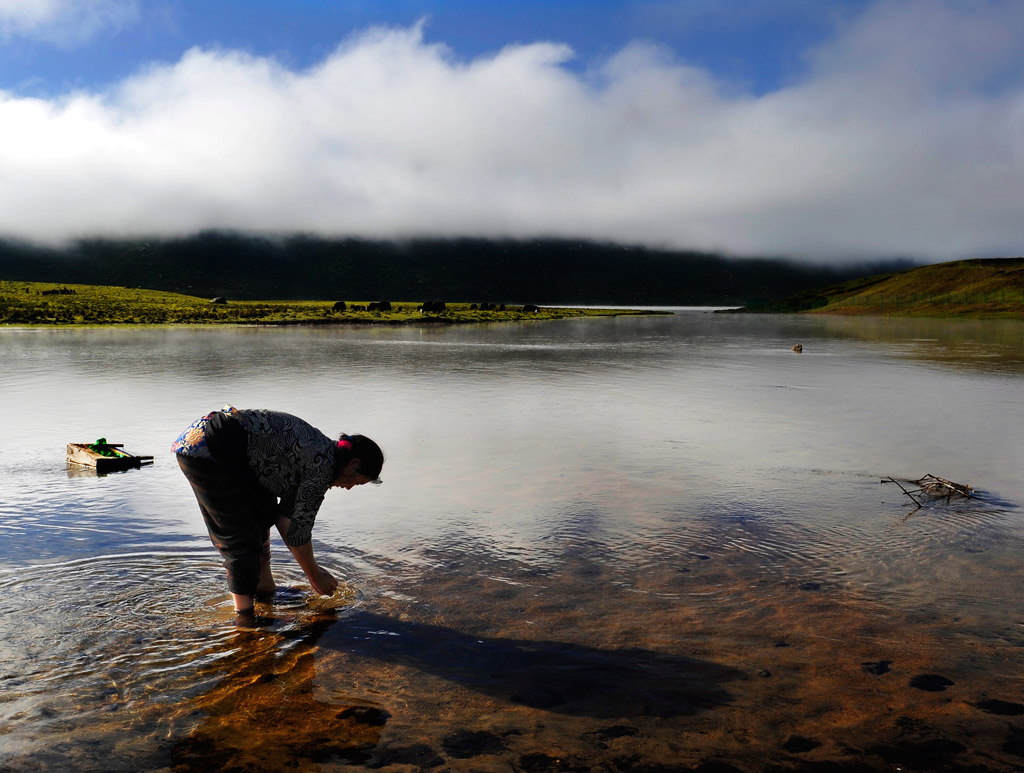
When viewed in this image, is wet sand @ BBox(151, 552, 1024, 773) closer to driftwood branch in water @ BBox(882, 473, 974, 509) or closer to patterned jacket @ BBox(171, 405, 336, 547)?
patterned jacket @ BBox(171, 405, 336, 547)

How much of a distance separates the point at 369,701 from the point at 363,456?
1525 millimetres

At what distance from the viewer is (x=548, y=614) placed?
600 centimetres

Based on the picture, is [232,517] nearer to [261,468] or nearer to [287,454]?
[261,468]

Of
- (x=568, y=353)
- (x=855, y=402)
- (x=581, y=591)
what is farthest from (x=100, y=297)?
(x=581, y=591)

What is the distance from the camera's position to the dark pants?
5.55m

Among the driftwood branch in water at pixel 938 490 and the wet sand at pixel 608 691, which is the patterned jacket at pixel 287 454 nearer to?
the wet sand at pixel 608 691

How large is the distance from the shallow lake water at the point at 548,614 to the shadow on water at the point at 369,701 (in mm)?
20

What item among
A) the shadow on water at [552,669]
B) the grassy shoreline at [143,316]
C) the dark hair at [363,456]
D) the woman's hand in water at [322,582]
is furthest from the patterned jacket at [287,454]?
the grassy shoreline at [143,316]

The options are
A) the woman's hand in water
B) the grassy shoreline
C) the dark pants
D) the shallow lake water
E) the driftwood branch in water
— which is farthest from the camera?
the grassy shoreline

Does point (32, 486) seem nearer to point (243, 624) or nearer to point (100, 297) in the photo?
point (243, 624)

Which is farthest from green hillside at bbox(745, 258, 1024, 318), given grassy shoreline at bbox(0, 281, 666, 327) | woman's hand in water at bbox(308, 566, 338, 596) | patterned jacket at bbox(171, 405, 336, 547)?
patterned jacket at bbox(171, 405, 336, 547)

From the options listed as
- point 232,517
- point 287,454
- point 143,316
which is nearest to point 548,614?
point 287,454

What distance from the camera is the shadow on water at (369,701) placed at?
4.32 m

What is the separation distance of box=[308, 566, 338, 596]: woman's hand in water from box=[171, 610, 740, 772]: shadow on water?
0.70 feet
